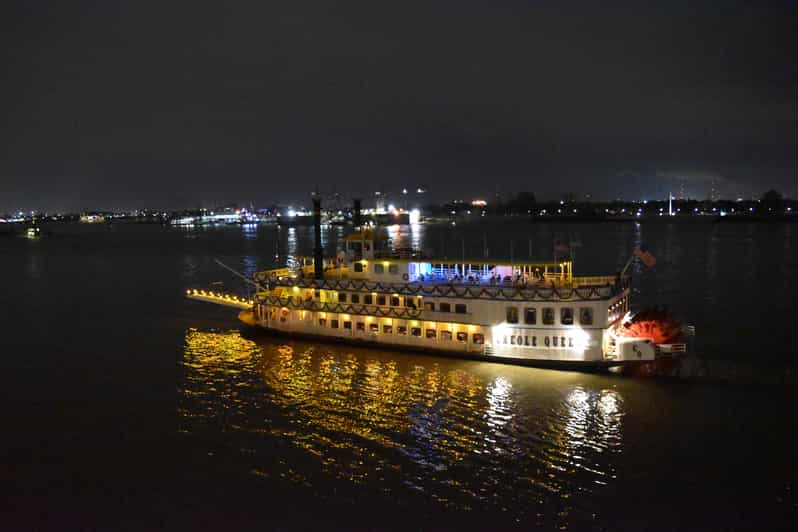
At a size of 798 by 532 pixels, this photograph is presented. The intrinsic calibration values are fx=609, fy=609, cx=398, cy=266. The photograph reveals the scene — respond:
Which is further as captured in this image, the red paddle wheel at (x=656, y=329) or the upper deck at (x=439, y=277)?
the upper deck at (x=439, y=277)

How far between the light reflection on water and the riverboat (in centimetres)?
125

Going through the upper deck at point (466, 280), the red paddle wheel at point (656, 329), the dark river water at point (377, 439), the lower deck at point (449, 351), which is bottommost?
the dark river water at point (377, 439)

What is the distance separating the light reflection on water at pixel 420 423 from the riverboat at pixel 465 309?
1246 mm

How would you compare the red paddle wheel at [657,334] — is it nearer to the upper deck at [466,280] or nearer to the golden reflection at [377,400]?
the upper deck at [466,280]

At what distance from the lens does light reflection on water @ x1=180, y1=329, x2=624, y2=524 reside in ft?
67.8

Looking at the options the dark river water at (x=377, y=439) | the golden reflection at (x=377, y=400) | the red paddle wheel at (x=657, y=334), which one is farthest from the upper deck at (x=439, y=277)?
the golden reflection at (x=377, y=400)

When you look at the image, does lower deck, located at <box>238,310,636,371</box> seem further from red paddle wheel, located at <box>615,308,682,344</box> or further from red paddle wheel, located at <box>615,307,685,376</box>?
red paddle wheel, located at <box>615,308,682,344</box>

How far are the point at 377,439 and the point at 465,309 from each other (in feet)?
35.5

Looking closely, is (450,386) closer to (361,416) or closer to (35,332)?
(361,416)

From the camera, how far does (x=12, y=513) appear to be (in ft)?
63.0

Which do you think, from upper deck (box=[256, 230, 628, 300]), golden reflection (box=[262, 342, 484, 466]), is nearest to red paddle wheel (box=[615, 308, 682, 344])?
upper deck (box=[256, 230, 628, 300])

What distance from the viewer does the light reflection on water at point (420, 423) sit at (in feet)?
67.8

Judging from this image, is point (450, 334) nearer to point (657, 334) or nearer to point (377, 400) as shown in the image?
point (377, 400)

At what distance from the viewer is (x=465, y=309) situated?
32.6m
